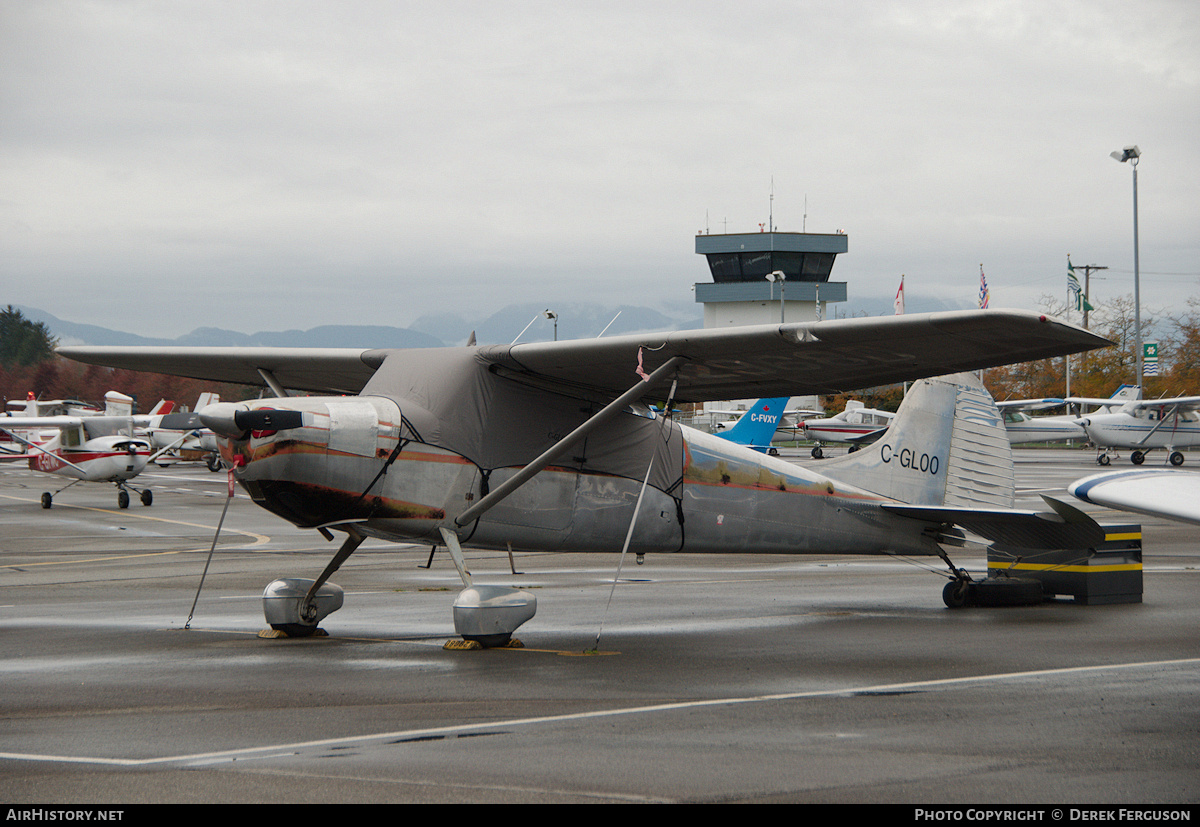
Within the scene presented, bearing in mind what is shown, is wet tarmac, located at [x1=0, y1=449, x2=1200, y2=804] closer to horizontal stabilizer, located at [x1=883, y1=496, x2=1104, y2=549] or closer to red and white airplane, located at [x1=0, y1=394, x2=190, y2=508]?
horizontal stabilizer, located at [x1=883, y1=496, x2=1104, y2=549]

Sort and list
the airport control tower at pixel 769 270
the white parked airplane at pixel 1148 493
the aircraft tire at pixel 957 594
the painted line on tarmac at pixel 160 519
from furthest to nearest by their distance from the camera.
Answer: the airport control tower at pixel 769 270 < the painted line on tarmac at pixel 160 519 < the aircraft tire at pixel 957 594 < the white parked airplane at pixel 1148 493

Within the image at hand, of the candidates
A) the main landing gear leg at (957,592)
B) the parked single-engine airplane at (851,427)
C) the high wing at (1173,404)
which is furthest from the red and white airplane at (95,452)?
the high wing at (1173,404)

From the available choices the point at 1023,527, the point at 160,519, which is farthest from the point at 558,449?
the point at 160,519

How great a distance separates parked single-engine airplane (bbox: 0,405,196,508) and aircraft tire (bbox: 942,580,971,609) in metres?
25.2

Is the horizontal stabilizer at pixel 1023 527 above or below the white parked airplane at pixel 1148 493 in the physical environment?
below

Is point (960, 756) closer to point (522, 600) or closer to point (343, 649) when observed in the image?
point (522, 600)

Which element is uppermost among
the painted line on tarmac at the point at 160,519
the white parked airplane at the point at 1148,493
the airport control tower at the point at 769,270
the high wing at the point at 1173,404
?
the airport control tower at the point at 769,270

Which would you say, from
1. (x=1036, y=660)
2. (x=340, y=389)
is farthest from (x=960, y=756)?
(x=340, y=389)

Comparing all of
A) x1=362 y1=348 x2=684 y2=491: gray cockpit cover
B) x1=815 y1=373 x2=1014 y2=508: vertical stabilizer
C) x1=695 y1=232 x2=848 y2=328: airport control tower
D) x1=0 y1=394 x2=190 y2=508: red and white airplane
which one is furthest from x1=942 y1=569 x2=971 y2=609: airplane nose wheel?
x1=695 y1=232 x2=848 y2=328: airport control tower

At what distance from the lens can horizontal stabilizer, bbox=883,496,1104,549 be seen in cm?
1058

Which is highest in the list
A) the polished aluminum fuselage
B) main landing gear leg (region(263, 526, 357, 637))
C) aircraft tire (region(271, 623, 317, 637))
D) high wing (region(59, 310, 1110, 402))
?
high wing (region(59, 310, 1110, 402))

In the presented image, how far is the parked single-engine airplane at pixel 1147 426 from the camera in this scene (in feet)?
153

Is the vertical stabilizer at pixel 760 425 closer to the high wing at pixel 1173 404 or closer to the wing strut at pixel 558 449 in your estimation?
the wing strut at pixel 558 449

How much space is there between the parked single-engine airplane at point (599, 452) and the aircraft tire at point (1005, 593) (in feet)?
0.66
